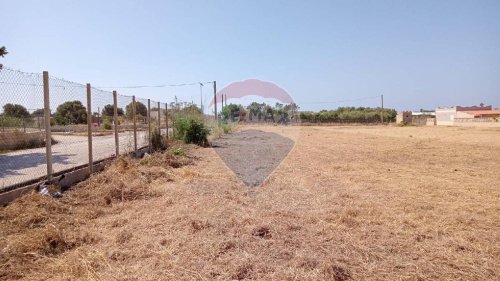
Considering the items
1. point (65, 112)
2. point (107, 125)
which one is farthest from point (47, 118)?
point (107, 125)

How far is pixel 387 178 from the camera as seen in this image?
25.2 ft

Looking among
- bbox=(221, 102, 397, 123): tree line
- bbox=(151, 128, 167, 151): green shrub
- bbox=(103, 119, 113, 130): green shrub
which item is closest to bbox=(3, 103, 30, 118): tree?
bbox=(103, 119, 113, 130): green shrub

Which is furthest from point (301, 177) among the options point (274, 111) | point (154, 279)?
point (274, 111)

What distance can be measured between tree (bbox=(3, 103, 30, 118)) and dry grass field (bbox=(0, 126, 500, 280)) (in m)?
1.61

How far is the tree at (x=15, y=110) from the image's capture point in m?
5.54

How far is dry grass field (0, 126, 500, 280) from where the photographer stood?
9.64ft

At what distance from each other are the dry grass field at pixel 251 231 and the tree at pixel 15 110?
1606 mm

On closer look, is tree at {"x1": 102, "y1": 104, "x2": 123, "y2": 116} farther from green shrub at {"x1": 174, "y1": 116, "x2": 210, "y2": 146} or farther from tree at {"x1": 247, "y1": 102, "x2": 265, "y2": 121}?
tree at {"x1": 247, "y1": 102, "x2": 265, "y2": 121}

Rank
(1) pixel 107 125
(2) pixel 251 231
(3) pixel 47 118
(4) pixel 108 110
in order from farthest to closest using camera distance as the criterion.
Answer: (1) pixel 107 125 → (4) pixel 108 110 → (3) pixel 47 118 → (2) pixel 251 231

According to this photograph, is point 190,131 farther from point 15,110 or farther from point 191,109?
point 15,110

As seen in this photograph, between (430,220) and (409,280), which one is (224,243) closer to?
(409,280)

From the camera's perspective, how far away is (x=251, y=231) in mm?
3822

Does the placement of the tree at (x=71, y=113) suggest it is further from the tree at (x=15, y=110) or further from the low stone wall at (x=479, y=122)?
the low stone wall at (x=479, y=122)

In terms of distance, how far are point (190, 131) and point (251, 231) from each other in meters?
13.1
